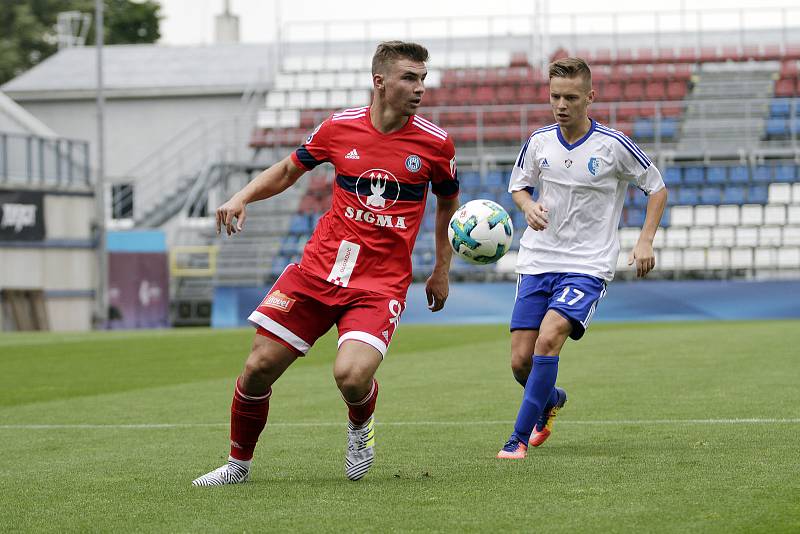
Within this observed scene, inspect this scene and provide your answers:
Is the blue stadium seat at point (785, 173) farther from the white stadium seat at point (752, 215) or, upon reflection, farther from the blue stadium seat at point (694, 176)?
the blue stadium seat at point (694, 176)

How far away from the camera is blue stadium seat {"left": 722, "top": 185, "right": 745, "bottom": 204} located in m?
31.5

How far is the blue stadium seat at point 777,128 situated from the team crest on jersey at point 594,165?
91.8ft

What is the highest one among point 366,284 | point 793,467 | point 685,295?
point 366,284

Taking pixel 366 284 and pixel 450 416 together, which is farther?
pixel 450 416

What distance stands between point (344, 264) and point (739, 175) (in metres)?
27.6

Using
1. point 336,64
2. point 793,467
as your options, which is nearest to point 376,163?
point 793,467

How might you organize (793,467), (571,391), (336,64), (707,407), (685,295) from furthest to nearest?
(336,64) < (685,295) < (571,391) < (707,407) < (793,467)

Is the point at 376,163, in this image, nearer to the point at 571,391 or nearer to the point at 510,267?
the point at 571,391

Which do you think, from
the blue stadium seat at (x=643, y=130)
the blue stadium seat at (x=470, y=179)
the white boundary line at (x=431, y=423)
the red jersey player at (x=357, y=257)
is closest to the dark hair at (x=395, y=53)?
the red jersey player at (x=357, y=257)

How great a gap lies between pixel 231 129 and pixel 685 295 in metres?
→ 18.6

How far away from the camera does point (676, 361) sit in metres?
13.6

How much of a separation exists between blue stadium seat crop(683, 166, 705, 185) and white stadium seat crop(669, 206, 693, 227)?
925 mm

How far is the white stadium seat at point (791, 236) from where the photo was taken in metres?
30.2

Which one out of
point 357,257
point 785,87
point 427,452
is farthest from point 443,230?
point 785,87
